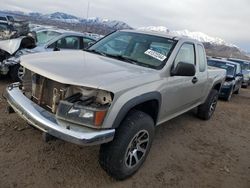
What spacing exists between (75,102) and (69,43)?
593cm

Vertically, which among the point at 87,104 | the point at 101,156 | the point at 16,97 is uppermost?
the point at 87,104

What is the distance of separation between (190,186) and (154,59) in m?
1.83

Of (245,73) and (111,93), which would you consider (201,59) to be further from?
(245,73)

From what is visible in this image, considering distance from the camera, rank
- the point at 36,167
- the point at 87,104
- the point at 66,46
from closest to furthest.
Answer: the point at 87,104, the point at 36,167, the point at 66,46

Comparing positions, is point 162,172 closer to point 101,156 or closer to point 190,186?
point 190,186

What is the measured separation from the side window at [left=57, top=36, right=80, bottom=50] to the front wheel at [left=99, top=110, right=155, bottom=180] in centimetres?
549

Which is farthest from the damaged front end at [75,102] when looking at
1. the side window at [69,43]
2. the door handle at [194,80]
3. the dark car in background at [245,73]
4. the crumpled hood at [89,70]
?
the dark car in background at [245,73]

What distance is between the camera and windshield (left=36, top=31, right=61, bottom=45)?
8.94 meters

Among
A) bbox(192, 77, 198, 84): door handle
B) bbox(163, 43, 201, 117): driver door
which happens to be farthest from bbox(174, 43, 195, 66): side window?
bbox(192, 77, 198, 84): door handle

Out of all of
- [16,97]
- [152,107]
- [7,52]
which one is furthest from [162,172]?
Answer: [7,52]

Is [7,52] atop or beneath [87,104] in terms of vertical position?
beneath

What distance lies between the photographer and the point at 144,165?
429 centimetres

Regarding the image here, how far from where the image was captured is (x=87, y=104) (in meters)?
3.24

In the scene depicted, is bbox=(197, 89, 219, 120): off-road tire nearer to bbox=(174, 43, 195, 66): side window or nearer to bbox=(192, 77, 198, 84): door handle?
bbox=(192, 77, 198, 84): door handle
